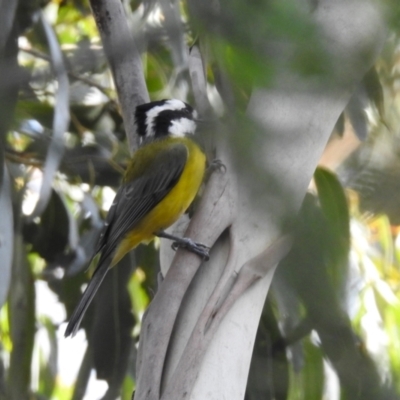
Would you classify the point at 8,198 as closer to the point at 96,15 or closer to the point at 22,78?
the point at 96,15

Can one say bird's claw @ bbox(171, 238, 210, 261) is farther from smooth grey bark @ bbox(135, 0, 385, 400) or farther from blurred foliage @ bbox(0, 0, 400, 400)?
blurred foliage @ bbox(0, 0, 400, 400)

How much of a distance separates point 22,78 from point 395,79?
0.27 metres

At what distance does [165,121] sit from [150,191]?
28 cm

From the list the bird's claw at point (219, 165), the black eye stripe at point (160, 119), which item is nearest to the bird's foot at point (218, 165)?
the bird's claw at point (219, 165)

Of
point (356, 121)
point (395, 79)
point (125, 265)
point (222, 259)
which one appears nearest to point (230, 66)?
point (395, 79)

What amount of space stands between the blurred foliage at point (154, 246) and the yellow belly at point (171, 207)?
108mm

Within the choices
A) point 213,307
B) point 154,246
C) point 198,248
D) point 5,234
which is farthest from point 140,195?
point 213,307

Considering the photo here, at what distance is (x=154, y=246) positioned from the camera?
1788 mm

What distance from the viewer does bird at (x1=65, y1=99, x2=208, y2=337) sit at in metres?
1.53

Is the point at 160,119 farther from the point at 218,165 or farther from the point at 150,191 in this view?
the point at 218,165

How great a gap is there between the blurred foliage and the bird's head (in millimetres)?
79

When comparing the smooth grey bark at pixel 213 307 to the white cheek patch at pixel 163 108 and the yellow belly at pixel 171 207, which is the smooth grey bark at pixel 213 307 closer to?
the yellow belly at pixel 171 207

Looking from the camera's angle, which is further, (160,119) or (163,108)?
(160,119)

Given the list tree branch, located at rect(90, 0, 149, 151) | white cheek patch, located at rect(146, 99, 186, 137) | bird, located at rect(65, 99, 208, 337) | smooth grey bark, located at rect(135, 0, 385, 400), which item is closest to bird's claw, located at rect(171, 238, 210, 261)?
smooth grey bark, located at rect(135, 0, 385, 400)
